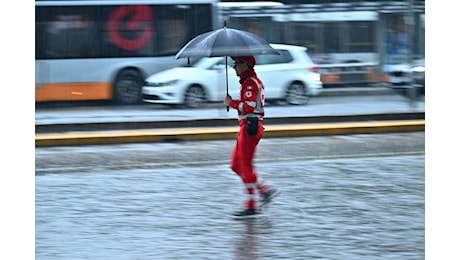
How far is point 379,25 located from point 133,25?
6726mm

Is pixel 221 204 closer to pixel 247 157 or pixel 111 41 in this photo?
pixel 247 157

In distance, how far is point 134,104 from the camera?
21297mm

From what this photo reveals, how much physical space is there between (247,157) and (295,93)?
13.0 m

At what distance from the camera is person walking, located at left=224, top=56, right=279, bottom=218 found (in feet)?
24.8

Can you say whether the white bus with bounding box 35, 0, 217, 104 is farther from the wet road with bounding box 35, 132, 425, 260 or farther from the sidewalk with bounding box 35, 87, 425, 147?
the wet road with bounding box 35, 132, 425, 260

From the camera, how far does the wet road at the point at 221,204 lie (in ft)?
22.2

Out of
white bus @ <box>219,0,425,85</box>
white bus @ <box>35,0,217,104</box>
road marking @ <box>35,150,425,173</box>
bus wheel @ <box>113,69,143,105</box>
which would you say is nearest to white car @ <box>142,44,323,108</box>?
bus wheel @ <box>113,69,143,105</box>

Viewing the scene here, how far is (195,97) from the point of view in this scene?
65.0 feet

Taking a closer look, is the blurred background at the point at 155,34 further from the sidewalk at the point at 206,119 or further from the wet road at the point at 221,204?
the wet road at the point at 221,204

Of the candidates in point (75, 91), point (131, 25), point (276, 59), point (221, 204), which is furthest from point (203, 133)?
point (131, 25)

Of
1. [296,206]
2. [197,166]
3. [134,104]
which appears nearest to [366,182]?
[296,206]

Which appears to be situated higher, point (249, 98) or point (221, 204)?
point (249, 98)

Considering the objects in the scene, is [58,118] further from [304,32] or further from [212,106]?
[304,32]

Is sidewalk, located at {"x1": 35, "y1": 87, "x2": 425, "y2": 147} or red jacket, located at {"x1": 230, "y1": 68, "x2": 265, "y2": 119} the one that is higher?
red jacket, located at {"x1": 230, "y1": 68, "x2": 265, "y2": 119}
